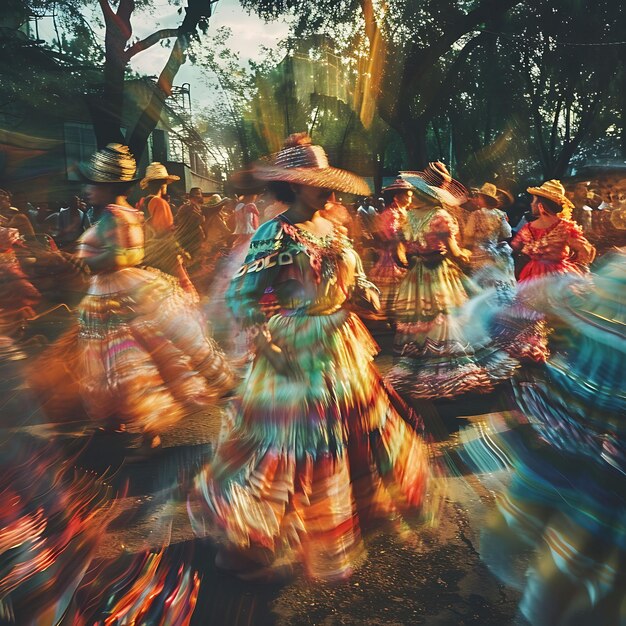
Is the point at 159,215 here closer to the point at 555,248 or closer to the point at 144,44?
the point at 555,248

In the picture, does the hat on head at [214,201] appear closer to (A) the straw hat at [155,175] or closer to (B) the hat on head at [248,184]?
(A) the straw hat at [155,175]

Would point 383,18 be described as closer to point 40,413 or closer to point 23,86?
point 23,86

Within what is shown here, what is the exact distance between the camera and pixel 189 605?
2.62 metres

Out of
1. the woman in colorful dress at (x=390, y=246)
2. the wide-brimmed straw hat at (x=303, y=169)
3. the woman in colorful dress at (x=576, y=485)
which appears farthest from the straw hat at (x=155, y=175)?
the woman in colorful dress at (x=576, y=485)

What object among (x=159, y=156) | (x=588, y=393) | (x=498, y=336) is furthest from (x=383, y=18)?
(x=588, y=393)

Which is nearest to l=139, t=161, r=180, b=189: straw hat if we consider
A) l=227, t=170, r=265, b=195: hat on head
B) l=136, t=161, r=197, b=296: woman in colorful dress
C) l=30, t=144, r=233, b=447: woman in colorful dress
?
l=136, t=161, r=197, b=296: woman in colorful dress

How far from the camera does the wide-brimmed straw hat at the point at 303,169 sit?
9.72 ft

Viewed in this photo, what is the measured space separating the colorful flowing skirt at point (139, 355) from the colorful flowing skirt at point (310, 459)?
1.56m

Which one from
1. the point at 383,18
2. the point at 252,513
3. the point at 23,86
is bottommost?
the point at 252,513

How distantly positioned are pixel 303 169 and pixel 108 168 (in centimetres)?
209

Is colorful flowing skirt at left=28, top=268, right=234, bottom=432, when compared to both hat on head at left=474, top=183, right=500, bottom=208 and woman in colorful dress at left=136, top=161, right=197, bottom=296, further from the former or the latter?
hat on head at left=474, top=183, right=500, bottom=208

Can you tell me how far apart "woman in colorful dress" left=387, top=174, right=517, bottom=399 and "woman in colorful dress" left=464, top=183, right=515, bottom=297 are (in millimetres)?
2560

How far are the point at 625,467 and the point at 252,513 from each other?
5.11 ft

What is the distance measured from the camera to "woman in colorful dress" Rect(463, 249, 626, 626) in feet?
8.43
